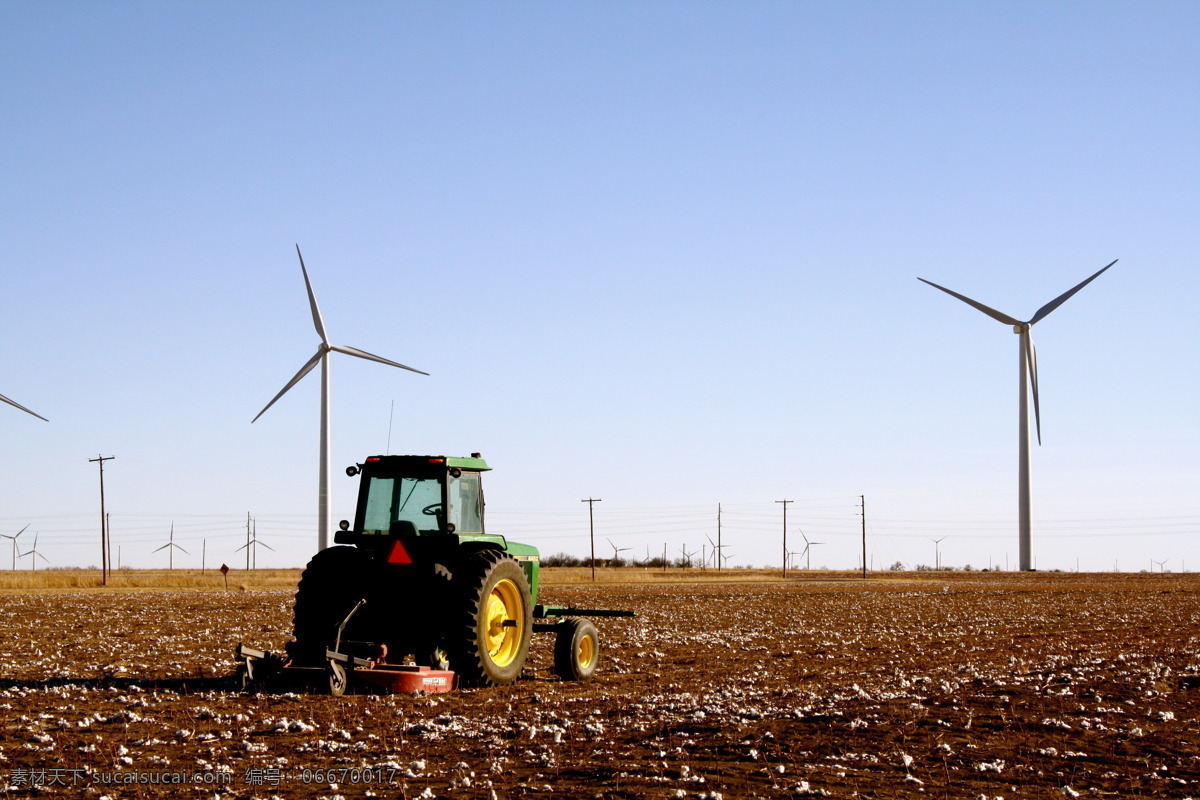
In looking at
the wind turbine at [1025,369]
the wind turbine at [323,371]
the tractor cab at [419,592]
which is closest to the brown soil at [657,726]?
the tractor cab at [419,592]

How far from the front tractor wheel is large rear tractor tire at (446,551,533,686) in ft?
1.80

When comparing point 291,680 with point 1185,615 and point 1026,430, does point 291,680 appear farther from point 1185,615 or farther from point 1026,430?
point 1026,430

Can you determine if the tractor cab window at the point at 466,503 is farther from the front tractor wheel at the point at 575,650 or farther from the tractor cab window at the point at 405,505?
the front tractor wheel at the point at 575,650

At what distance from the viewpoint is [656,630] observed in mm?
27281

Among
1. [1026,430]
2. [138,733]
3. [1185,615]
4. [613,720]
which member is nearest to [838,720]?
[613,720]

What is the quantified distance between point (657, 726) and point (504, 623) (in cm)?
432

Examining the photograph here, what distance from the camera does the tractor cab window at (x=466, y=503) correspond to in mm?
16141

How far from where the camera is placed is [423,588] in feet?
49.6

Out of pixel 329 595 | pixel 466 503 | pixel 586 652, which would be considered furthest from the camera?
pixel 586 652

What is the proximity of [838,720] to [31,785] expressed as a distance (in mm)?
7158

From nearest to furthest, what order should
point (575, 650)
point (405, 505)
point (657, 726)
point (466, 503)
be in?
point (657, 726), point (405, 505), point (466, 503), point (575, 650)

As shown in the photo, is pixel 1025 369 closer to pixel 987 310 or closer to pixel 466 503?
pixel 987 310

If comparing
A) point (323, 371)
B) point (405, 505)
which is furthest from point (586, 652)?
point (323, 371)

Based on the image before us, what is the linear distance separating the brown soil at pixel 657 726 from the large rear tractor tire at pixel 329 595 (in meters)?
1.24
